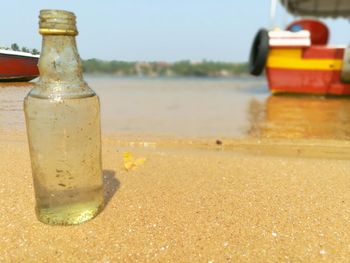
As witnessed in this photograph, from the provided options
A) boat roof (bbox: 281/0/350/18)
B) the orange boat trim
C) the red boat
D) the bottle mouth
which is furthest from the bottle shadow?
boat roof (bbox: 281/0/350/18)

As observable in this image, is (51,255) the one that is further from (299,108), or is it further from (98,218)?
(299,108)

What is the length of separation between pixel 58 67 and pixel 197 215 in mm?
1190

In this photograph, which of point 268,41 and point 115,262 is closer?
point 115,262

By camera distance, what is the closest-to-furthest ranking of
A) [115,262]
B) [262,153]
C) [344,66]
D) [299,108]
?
[115,262] → [262,153] → [299,108] → [344,66]

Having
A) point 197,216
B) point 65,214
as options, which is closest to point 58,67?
point 65,214

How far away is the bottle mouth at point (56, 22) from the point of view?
1.43 m

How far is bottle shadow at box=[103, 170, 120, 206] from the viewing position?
2.04 m

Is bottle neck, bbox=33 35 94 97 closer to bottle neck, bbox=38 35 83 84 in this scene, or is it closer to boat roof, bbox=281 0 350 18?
bottle neck, bbox=38 35 83 84

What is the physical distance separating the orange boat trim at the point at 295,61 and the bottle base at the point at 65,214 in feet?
32.6

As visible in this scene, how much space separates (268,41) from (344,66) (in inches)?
101

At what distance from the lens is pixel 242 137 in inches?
191

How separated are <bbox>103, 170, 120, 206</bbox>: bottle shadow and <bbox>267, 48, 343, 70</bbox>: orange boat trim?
916cm

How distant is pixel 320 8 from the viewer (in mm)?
13250

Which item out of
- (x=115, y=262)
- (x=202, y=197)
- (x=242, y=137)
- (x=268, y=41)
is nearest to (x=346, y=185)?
(x=202, y=197)
